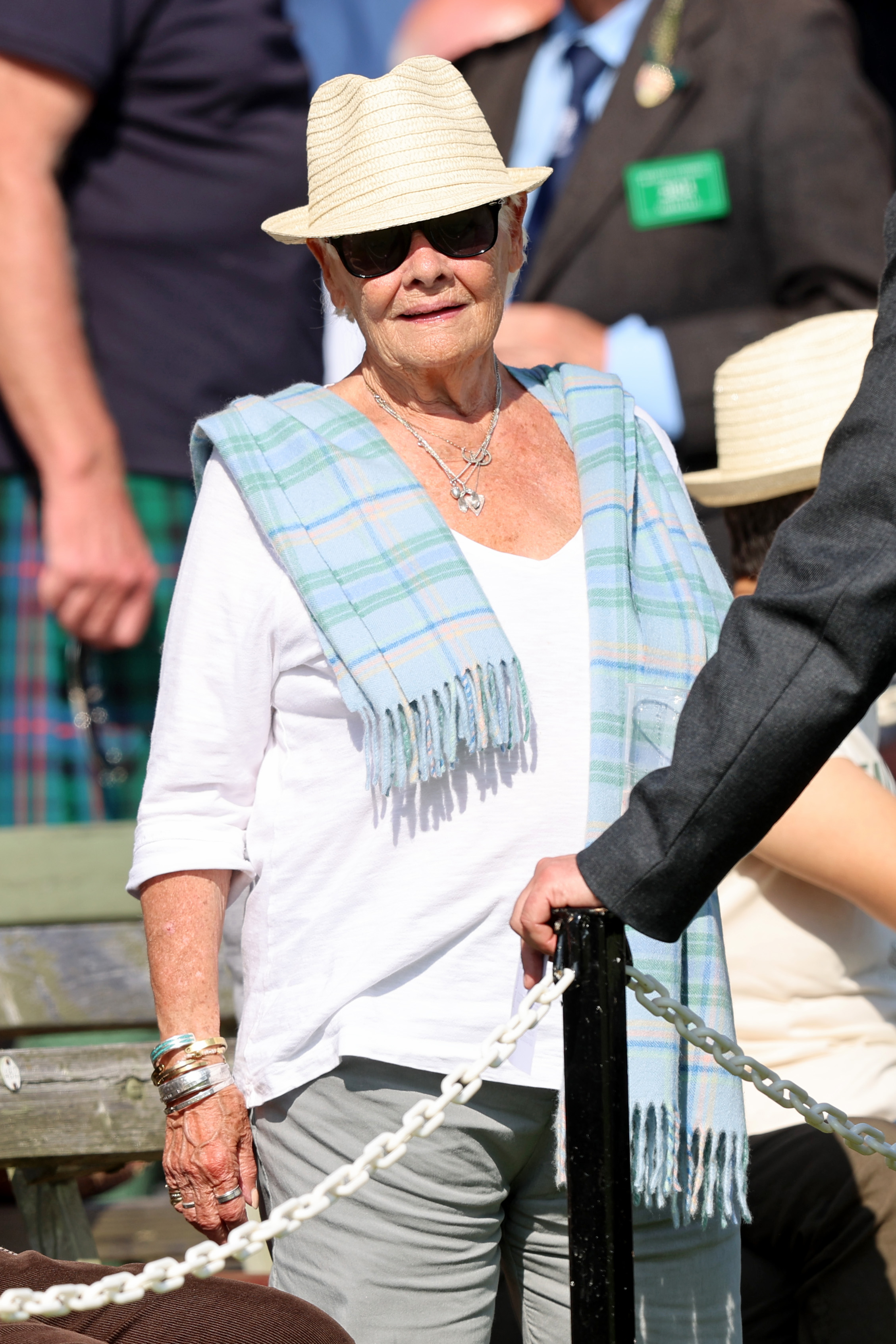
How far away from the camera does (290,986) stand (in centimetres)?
173

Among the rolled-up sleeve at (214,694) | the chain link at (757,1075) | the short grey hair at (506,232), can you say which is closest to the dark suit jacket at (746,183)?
the short grey hair at (506,232)

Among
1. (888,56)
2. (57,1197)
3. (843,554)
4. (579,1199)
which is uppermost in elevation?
(888,56)

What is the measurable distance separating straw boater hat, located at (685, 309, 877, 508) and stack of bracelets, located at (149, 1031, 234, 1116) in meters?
1.28

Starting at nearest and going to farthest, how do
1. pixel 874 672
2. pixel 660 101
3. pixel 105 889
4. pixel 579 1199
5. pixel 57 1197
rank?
pixel 874 672
pixel 579 1199
pixel 57 1197
pixel 105 889
pixel 660 101

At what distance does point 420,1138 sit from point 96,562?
240 cm

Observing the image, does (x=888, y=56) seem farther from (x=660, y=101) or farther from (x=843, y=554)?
(x=843, y=554)

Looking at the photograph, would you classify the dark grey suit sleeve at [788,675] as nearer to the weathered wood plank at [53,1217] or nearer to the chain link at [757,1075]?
the chain link at [757,1075]

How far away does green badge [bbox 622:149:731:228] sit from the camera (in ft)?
11.1

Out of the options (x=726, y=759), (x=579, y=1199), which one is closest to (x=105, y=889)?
(x=579, y=1199)

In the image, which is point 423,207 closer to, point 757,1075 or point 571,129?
point 757,1075

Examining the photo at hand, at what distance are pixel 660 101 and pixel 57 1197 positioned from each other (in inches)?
105

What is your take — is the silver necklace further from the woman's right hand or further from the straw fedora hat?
the woman's right hand

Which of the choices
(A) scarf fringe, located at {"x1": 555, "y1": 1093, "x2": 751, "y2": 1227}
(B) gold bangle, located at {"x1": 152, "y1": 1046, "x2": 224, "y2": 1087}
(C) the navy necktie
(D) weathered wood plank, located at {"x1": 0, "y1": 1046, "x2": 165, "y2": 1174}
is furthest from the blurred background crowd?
(B) gold bangle, located at {"x1": 152, "y1": 1046, "x2": 224, "y2": 1087}

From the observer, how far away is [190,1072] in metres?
1.66
